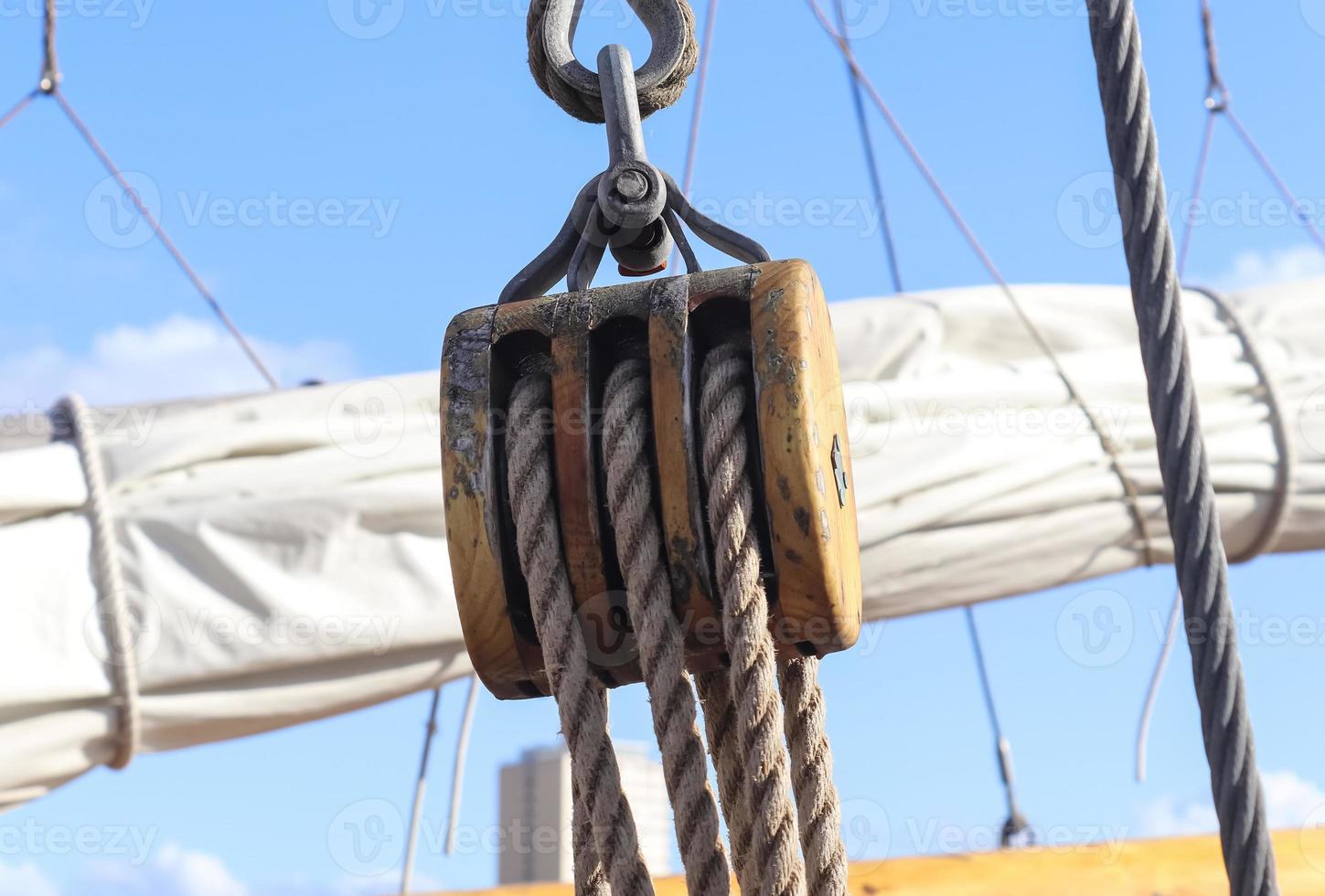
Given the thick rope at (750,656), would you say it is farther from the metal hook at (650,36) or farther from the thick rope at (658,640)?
the metal hook at (650,36)

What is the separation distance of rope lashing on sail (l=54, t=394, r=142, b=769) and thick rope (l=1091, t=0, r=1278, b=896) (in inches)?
71.1

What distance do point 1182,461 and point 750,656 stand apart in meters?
0.46

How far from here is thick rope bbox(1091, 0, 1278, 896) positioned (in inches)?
45.1

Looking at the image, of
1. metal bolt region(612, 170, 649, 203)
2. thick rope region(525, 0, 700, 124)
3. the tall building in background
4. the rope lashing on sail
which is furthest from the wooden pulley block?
the tall building in background

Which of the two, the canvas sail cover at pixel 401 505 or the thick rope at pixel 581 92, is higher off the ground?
the thick rope at pixel 581 92

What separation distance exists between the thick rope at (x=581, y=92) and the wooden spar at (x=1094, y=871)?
1.45 meters

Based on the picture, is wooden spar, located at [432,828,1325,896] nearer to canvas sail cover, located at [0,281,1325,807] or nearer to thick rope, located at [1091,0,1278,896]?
canvas sail cover, located at [0,281,1325,807]

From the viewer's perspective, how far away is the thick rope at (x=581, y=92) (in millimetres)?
1184

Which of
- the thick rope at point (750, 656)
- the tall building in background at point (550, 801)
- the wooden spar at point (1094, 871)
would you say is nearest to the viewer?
the thick rope at point (750, 656)

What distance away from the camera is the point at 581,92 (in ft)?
3.87

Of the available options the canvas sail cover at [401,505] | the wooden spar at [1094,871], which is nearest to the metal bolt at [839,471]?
the wooden spar at [1094,871]

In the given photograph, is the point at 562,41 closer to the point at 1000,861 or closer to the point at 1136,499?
the point at 1000,861

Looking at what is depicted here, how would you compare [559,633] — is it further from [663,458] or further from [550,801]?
[550,801]

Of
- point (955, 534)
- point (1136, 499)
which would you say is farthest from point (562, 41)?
point (1136, 499)
